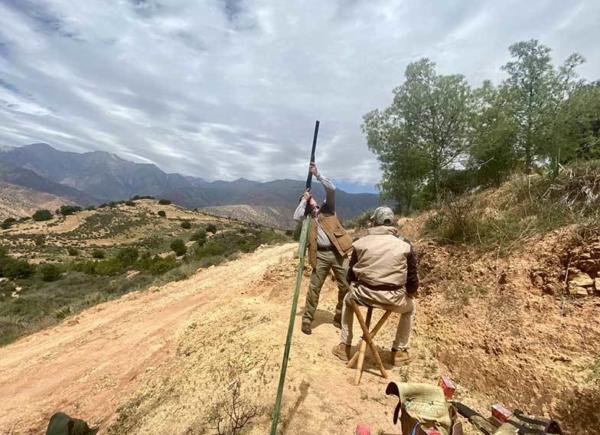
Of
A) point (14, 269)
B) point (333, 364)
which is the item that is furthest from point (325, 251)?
point (14, 269)

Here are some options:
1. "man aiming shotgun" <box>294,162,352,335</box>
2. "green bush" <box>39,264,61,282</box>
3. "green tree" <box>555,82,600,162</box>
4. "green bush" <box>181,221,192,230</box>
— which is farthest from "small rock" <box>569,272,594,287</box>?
"green bush" <box>181,221,192,230</box>

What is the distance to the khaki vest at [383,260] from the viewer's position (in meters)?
4.25

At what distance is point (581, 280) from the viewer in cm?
439

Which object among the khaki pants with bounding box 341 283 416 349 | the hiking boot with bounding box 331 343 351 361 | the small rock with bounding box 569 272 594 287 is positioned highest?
the small rock with bounding box 569 272 594 287

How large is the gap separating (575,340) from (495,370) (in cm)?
91

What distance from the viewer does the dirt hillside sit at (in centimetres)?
371

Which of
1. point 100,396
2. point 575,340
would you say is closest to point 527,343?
point 575,340

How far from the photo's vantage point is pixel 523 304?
15.1 ft

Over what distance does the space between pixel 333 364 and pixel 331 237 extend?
189 cm

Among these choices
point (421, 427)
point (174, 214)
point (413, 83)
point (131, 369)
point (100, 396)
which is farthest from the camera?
point (174, 214)

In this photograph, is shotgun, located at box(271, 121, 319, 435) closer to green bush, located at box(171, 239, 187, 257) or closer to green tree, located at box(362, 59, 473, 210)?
green tree, located at box(362, 59, 473, 210)

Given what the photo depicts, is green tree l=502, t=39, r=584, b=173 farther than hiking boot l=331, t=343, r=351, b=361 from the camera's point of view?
Yes

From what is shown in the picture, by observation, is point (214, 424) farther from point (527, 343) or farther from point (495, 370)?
point (527, 343)

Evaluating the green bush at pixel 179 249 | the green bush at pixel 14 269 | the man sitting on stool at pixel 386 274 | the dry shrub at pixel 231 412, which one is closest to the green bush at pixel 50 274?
the green bush at pixel 14 269
